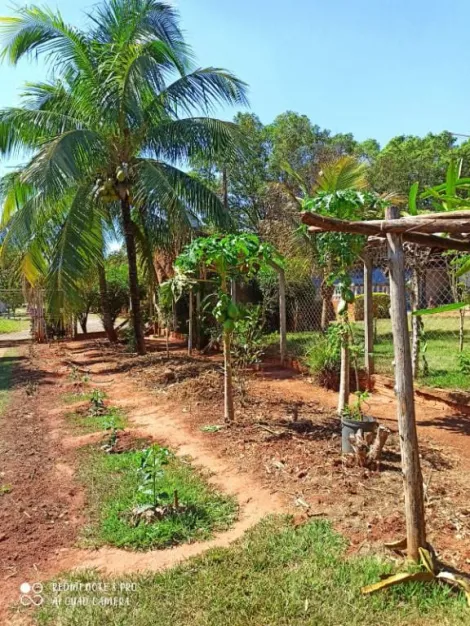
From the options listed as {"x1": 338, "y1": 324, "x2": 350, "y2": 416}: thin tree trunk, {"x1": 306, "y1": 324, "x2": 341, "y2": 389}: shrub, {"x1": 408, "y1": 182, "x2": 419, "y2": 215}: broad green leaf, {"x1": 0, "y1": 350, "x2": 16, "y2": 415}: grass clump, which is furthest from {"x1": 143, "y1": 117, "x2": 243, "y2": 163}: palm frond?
{"x1": 408, "y1": 182, "x2": 419, "y2": 215}: broad green leaf

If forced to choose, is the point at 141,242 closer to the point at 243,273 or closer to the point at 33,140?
the point at 33,140

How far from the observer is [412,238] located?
8.79ft

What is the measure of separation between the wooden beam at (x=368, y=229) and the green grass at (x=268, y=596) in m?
1.78

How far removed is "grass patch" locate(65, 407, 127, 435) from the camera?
6026mm

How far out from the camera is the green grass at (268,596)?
7.96 feet

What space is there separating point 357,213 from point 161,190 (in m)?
5.26

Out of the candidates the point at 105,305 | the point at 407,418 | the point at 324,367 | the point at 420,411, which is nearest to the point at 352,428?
the point at 407,418

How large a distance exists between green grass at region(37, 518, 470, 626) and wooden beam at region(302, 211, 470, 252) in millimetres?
1779

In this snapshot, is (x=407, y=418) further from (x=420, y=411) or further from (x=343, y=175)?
(x=343, y=175)

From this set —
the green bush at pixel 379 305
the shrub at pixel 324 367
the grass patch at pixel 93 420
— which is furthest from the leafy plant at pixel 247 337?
the green bush at pixel 379 305

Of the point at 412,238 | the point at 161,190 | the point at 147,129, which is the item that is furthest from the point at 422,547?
the point at 147,129

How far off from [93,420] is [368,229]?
4881mm

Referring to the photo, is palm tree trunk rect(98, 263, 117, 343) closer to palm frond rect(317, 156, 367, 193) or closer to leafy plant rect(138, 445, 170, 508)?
palm frond rect(317, 156, 367, 193)

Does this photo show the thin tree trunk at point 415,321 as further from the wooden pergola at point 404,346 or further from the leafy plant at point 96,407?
the wooden pergola at point 404,346
